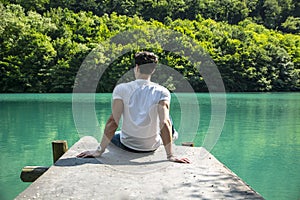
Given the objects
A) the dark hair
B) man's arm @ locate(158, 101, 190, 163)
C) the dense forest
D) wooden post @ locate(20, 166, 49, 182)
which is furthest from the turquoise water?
the dense forest

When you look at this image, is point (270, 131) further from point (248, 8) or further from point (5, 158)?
point (248, 8)

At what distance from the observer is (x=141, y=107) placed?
326cm

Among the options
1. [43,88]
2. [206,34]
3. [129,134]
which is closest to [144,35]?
[43,88]

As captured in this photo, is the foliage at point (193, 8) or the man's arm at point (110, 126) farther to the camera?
the foliage at point (193, 8)

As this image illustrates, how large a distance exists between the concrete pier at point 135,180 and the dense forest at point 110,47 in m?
24.9

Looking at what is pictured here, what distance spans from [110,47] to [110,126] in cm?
2599

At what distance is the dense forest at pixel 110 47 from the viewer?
3303 cm

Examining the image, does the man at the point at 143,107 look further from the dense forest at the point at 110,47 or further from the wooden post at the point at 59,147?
A: the dense forest at the point at 110,47

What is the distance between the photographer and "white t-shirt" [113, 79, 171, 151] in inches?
126

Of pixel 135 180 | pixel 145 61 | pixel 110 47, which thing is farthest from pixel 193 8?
pixel 135 180

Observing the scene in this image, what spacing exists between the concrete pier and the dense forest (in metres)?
24.9

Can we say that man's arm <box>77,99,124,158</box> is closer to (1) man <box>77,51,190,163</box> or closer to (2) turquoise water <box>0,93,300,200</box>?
(1) man <box>77,51,190,163</box>

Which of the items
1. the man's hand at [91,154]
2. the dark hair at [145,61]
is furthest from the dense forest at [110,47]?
the dark hair at [145,61]

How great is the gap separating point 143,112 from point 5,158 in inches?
210
